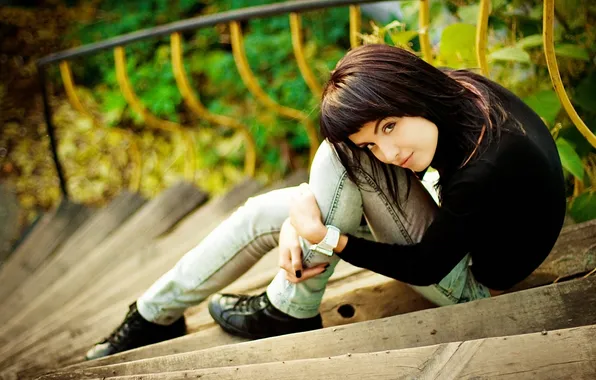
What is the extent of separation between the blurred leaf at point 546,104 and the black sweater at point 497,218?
297 millimetres

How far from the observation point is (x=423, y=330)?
1232mm

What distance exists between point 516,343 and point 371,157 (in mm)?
485

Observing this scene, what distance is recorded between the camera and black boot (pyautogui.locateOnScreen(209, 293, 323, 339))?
1.46m

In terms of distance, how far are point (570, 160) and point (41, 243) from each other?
2439 millimetres

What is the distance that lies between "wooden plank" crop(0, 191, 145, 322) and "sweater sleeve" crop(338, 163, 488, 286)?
71.4 inches

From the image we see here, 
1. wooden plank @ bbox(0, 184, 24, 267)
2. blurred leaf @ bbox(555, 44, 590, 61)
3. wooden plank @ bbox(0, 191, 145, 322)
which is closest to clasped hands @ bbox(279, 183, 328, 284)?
blurred leaf @ bbox(555, 44, 590, 61)

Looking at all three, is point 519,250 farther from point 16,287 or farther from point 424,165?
point 16,287

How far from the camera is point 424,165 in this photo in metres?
1.22

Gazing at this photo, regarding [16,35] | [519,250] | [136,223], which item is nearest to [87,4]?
[16,35]

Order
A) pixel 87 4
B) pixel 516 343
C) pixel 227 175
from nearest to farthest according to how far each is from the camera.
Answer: pixel 516 343, pixel 227 175, pixel 87 4

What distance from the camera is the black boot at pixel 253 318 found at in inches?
57.6

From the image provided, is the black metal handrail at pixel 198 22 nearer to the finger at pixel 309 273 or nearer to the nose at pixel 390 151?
the nose at pixel 390 151

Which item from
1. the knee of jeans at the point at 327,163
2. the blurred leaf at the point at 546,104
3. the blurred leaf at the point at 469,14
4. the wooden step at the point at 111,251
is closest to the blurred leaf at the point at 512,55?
the blurred leaf at the point at 546,104

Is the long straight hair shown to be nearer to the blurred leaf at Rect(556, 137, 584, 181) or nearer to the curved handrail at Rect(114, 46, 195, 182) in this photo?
the blurred leaf at Rect(556, 137, 584, 181)
